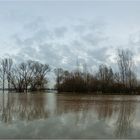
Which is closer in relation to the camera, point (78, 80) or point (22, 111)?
point (22, 111)

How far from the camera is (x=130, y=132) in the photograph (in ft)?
34.2

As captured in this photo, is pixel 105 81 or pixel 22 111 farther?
pixel 105 81

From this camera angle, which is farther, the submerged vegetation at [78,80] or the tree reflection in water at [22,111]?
the submerged vegetation at [78,80]

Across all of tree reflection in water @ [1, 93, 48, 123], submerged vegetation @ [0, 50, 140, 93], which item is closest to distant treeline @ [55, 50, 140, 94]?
submerged vegetation @ [0, 50, 140, 93]

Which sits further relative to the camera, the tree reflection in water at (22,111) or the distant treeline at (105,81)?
the distant treeline at (105,81)

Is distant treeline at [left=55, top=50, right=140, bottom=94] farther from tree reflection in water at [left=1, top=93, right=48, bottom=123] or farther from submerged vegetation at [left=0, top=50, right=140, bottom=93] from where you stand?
tree reflection in water at [left=1, top=93, right=48, bottom=123]

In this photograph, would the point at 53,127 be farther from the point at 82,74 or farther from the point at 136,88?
the point at 82,74

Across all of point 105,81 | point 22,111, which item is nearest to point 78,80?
point 105,81

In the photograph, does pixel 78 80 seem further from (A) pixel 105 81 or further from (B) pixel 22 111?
(B) pixel 22 111

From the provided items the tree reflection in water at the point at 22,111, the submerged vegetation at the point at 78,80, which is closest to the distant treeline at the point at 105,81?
the submerged vegetation at the point at 78,80

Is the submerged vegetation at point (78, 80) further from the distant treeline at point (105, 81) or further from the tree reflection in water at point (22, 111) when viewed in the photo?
the tree reflection in water at point (22, 111)

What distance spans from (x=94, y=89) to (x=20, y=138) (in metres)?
73.7

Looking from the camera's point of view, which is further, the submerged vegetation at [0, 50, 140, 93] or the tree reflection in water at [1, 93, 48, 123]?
the submerged vegetation at [0, 50, 140, 93]

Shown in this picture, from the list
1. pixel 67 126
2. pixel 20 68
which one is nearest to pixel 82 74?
pixel 20 68
